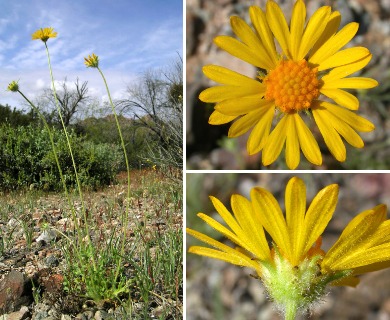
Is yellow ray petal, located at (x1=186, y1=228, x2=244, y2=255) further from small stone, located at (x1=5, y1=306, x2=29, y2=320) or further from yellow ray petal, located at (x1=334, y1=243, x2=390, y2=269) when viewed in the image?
small stone, located at (x1=5, y1=306, x2=29, y2=320)

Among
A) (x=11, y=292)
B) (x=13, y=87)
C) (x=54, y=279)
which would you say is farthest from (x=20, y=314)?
(x=13, y=87)

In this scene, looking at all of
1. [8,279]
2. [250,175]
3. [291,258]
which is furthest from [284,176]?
[8,279]

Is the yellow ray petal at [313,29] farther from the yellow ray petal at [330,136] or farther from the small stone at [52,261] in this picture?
the small stone at [52,261]

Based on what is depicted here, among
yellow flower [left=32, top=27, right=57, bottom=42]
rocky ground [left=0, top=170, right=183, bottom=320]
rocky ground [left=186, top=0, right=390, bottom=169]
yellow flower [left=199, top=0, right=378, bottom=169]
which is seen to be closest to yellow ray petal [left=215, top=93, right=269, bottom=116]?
yellow flower [left=199, top=0, right=378, bottom=169]

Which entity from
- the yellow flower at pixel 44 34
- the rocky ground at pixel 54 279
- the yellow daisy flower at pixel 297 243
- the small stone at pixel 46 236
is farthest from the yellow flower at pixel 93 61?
the small stone at pixel 46 236

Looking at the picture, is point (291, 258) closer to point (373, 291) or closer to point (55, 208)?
point (373, 291)

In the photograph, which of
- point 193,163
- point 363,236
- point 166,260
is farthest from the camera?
point 166,260

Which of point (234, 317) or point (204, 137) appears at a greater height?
point (204, 137)
